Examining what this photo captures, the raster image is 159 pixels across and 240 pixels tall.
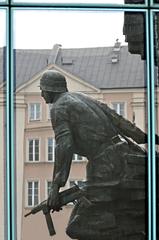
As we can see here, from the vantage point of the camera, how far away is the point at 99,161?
10836 mm

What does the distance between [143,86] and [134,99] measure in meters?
0.20

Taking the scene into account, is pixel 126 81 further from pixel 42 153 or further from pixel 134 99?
pixel 42 153

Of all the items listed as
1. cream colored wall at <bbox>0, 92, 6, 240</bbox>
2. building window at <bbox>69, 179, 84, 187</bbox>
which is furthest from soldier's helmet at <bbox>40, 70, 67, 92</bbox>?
building window at <bbox>69, 179, 84, 187</bbox>

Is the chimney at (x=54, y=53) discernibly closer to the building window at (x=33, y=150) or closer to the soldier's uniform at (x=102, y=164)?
the soldier's uniform at (x=102, y=164)

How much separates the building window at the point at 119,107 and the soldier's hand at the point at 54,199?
3.82 ft

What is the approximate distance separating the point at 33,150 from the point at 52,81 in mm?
862

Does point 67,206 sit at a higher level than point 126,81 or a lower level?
lower

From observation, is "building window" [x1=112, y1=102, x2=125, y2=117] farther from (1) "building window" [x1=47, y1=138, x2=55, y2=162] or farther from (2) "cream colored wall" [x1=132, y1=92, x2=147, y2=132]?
(1) "building window" [x1=47, y1=138, x2=55, y2=162]

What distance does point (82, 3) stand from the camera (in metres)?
11.1

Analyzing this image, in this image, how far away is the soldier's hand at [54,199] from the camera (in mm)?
10711

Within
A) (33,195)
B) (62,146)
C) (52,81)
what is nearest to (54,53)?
(52,81)

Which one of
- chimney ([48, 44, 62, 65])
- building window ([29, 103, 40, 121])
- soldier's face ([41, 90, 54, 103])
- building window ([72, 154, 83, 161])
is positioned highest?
chimney ([48, 44, 62, 65])

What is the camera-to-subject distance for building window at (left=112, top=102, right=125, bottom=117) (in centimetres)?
1091

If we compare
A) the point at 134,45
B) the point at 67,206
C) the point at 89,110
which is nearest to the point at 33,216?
the point at 67,206
